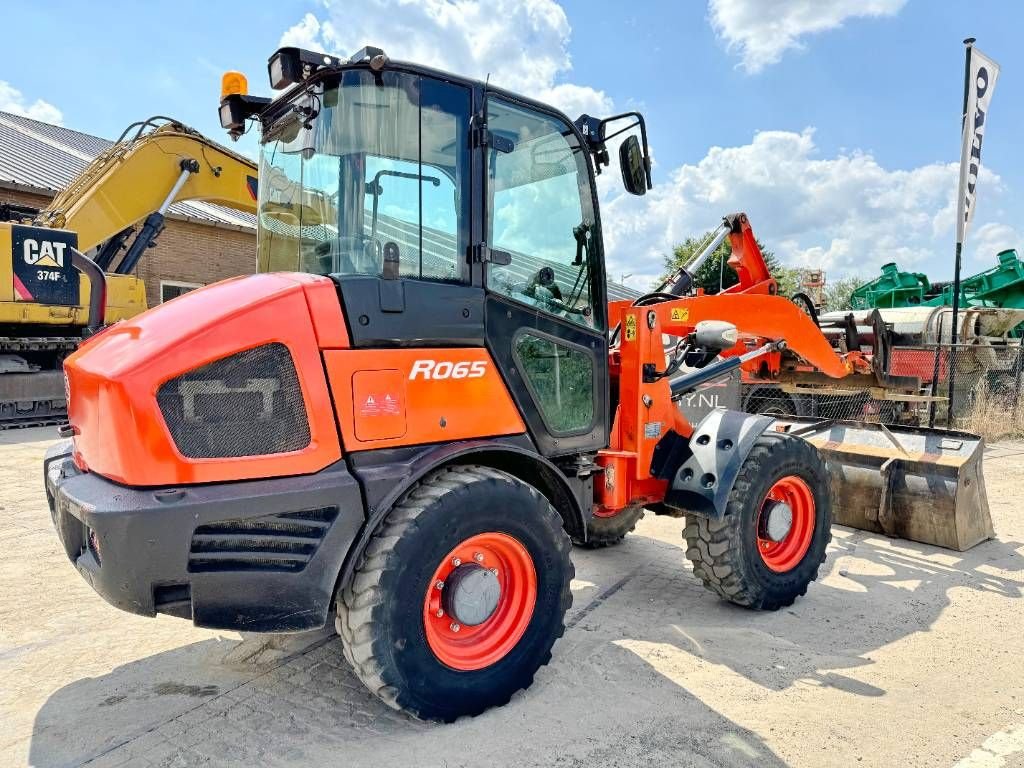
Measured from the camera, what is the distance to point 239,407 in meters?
2.57

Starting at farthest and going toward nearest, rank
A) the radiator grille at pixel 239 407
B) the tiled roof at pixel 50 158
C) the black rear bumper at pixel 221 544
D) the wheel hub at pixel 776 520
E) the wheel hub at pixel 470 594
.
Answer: the tiled roof at pixel 50 158, the wheel hub at pixel 776 520, the wheel hub at pixel 470 594, the radiator grille at pixel 239 407, the black rear bumper at pixel 221 544

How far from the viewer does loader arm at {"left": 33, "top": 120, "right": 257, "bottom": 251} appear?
10.3 m

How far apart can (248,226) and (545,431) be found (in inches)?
719

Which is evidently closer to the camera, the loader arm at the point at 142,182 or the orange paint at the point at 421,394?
the orange paint at the point at 421,394

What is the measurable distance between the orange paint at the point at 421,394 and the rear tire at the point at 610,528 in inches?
86.3

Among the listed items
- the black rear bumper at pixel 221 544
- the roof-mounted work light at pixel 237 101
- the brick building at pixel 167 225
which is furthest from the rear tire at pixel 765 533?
the brick building at pixel 167 225

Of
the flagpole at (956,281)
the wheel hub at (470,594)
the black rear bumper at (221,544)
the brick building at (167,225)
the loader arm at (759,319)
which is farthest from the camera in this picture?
the brick building at (167,225)

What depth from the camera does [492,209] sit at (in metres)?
3.19

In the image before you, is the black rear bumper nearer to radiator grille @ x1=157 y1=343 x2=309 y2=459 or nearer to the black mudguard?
radiator grille @ x1=157 y1=343 x2=309 y2=459

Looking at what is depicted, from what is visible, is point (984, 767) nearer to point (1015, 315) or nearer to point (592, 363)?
point (592, 363)

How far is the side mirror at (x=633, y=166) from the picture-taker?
3549 mm

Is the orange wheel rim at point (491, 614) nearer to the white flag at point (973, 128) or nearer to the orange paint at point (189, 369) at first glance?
the orange paint at point (189, 369)

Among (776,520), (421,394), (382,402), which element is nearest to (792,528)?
(776,520)

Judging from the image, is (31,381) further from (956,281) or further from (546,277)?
(956,281)
